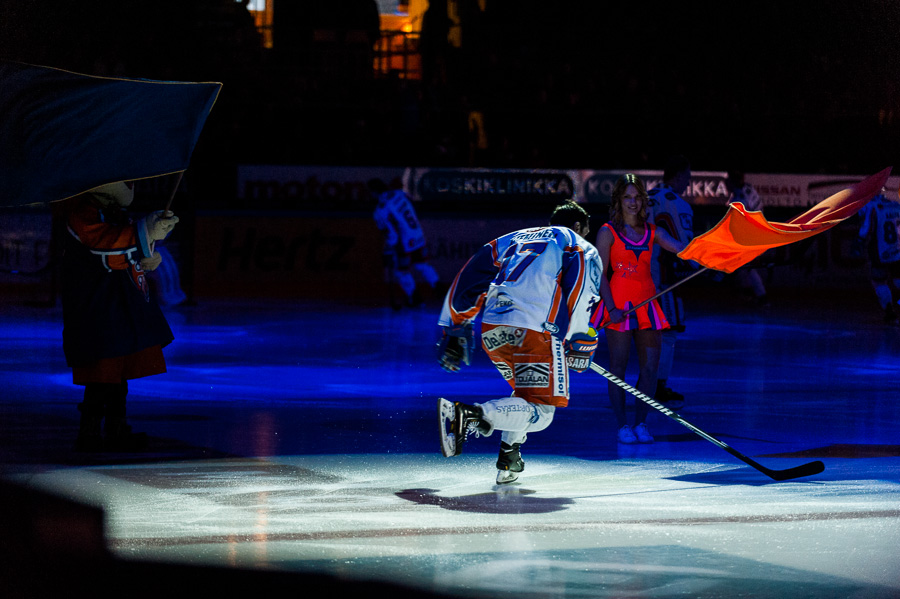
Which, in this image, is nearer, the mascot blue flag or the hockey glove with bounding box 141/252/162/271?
the mascot blue flag

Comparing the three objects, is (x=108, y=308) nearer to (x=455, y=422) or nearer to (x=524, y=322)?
(x=455, y=422)

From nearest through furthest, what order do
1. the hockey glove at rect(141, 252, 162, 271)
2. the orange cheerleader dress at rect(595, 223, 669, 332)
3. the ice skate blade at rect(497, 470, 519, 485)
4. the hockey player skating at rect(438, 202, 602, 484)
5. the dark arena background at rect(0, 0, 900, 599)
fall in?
the dark arena background at rect(0, 0, 900, 599)
the hockey player skating at rect(438, 202, 602, 484)
the ice skate blade at rect(497, 470, 519, 485)
the hockey glove at rect(141, 252, 162, 271)
the orange cheerleader dress at rect(595, 223, 669, 332)

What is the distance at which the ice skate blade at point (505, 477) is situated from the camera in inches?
268

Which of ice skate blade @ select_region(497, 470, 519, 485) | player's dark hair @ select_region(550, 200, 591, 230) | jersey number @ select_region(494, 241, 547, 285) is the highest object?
player's dark hair @ select_region(550, 200, 591, 230)

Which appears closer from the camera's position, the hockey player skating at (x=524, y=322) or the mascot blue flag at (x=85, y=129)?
the hockey player skating at (x=524, y=322)

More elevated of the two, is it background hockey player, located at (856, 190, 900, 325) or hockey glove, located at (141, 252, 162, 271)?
hockey glove, located at (141, 252, 162, 271)

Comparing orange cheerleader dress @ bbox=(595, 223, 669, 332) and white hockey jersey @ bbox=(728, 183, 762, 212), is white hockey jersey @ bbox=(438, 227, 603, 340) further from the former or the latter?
white hockey jersey @ bbox=(728, 183, 762, 212)

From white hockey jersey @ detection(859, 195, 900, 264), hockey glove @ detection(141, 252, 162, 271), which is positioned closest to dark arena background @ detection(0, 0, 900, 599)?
hockey glove @ detection(141, 252, 162, 271)

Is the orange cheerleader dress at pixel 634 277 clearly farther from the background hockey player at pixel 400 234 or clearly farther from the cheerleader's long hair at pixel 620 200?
the background hockey player at pixel 400 234

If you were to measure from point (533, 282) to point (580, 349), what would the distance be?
456mm

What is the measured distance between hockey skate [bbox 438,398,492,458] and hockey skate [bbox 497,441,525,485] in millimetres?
344

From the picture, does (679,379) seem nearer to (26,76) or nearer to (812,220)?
(812,220)

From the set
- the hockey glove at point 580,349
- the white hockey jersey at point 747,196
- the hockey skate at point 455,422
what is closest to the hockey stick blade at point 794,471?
the hockey glove at point 580,349

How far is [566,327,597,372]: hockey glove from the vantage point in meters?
6.71
